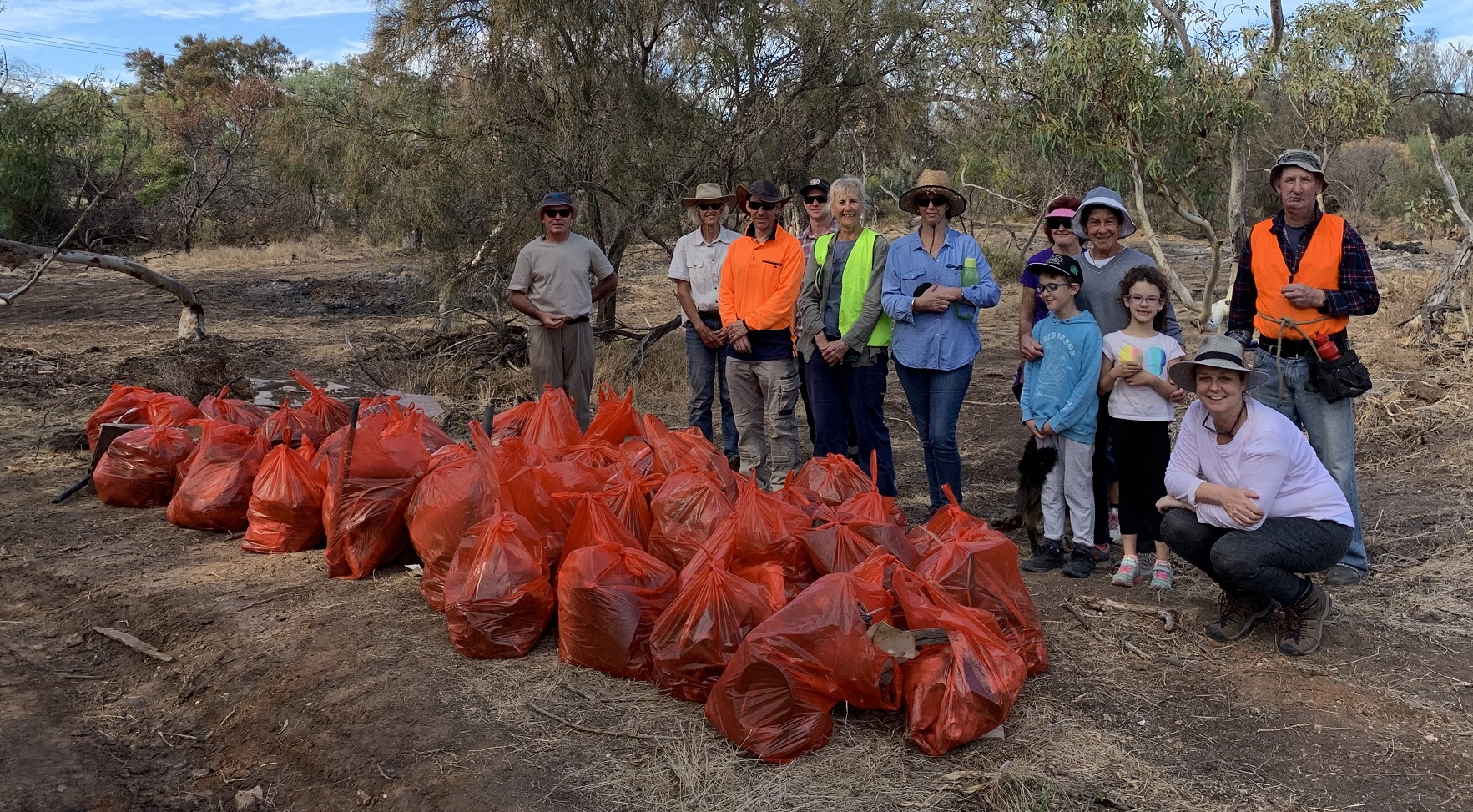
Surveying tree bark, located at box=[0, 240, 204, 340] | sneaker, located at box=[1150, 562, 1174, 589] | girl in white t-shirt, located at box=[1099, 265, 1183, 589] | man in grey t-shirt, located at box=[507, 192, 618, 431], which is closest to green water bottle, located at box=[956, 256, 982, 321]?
girl in white t-shirt, located at box=[1099, 265, 1183, 589]

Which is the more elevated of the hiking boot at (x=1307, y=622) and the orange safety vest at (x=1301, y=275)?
the orange safety vest at (x=1301, y=275)

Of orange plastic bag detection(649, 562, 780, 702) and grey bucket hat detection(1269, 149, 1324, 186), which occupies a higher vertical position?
grey bucket hat detection(1269, 149, 1324, 186)

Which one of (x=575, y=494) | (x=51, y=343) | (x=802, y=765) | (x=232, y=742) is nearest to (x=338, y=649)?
(x=232, y=742)

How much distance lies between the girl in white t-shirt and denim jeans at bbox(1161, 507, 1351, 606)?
666mm

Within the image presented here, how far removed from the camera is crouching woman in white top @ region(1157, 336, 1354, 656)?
3.57 meters

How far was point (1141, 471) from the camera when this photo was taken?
4.42m

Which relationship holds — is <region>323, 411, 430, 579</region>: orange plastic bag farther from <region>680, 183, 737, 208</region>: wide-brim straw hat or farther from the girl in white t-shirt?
the girl in white t-shirt

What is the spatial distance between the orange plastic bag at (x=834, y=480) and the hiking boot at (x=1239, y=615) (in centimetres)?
138

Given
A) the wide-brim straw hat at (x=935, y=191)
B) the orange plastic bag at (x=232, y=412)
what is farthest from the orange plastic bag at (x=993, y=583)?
the orange plastic bag at (x=232, y=412)

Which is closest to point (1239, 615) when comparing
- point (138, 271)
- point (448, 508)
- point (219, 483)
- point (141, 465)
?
point (448, 508)

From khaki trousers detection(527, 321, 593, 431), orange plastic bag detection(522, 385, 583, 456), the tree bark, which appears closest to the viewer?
orange plastic bag detection(522, 385, 583, 456)

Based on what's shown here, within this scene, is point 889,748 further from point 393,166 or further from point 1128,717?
point 393,166

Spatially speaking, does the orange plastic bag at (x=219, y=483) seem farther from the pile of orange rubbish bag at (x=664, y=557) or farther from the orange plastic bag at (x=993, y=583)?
the orange plastic bag at (x=993, y=583)

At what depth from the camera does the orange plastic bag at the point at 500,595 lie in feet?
11.8
